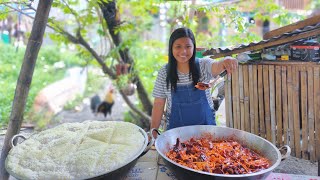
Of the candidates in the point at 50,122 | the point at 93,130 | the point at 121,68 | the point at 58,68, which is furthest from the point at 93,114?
the point at 93,130

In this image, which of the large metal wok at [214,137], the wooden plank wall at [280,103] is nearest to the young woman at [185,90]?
the large metal wok at [214,137]

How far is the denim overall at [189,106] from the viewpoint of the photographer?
2756 mm

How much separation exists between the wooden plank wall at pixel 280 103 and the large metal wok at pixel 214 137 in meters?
1.41

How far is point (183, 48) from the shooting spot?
8.47ft

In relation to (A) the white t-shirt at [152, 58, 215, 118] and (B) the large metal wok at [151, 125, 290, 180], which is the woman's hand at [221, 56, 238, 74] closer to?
(A) the white t-shirt at [152, 58, 215, 118]

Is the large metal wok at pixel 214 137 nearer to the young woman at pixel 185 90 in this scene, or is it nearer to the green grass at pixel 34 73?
the young woman at pixel 185 90

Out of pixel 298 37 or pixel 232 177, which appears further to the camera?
pixel 298 37

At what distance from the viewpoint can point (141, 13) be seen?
7297 millimetres

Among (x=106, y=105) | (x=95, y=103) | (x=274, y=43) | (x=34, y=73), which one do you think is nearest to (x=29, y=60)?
(x=274, y=43)

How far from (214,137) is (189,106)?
0.56 metres

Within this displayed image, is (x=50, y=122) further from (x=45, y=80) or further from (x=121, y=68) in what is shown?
(x=45, y=80)

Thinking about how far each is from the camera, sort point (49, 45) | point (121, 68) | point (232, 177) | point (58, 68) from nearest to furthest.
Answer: point (232, 177) < point (121, 68) < point (58, 68) < point (49, 45)

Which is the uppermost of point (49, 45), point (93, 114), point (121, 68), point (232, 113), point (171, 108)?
point (49, 45)

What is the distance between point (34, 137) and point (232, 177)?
1552mm
